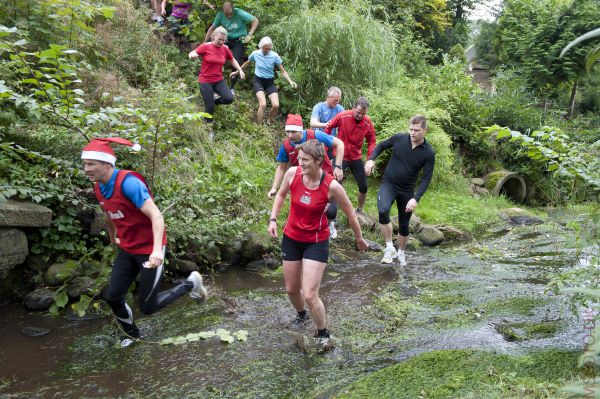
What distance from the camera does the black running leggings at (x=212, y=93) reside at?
401 inches

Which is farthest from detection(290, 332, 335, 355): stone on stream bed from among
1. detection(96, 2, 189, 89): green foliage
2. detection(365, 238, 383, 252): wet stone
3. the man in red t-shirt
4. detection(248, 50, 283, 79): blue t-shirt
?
detection(248, 50, 283, 79): blue t-shirt

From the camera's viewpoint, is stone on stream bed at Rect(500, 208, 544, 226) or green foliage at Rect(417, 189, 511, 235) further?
stone on stream bed at Rect(500, 208, 544, 226)

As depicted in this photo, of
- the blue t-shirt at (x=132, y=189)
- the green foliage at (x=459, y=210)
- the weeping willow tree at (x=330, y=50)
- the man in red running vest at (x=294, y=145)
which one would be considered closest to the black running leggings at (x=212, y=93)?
the weeping willow tree at (x=330, y=50)

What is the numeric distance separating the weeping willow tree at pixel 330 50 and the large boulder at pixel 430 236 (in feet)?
13.5

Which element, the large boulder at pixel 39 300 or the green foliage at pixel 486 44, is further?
the green foliage at pixel 486 44

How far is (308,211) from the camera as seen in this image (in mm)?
4996

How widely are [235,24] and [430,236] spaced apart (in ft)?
21.9

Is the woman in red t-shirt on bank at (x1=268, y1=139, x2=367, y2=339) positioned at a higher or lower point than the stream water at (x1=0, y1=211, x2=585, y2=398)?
higher

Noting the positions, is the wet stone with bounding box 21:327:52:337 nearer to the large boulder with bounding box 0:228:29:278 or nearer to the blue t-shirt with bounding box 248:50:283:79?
the large boulder with bounding box 0:228:29:278

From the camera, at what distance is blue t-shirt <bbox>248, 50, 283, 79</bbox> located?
11133 millimetres

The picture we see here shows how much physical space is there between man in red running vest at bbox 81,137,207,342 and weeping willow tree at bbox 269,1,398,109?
856 cm

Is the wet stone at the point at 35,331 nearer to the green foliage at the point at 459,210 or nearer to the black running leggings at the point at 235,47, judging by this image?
the black running leggings at the point at 235,47

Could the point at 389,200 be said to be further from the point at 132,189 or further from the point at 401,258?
the point at 132,189

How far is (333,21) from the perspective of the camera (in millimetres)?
12867
